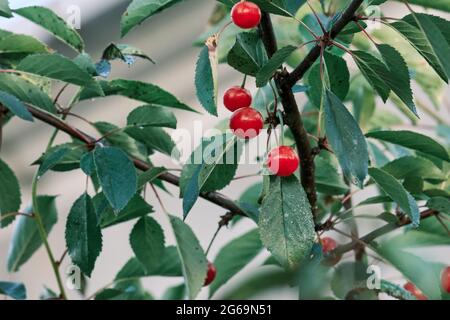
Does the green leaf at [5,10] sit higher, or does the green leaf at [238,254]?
the green leaf at [5,10]

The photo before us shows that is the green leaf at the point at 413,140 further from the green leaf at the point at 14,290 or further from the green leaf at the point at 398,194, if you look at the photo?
the green leaf at the point at 14,290

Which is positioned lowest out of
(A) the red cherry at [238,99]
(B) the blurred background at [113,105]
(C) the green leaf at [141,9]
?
(A) the red cherry at [238,99]

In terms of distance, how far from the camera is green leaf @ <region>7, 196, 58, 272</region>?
3.48ft

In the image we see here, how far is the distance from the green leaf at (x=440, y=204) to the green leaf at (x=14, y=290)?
0.43m

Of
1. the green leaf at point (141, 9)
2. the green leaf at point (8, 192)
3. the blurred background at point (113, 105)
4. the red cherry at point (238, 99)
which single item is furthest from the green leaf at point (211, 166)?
the blurred background at point (113, 105)

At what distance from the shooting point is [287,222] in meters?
0.71

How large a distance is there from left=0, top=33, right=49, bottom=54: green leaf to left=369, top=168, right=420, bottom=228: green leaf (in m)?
0.39

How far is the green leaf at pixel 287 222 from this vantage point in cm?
69

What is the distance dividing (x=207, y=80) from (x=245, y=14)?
→ 0.23ft

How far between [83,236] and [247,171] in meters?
1.63

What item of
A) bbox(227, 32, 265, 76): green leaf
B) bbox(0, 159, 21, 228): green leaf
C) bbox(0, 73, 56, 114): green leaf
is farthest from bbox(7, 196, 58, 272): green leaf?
bbox(227, 32, 265, 76): green leaf

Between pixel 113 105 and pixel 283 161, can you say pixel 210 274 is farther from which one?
pixel 113 105

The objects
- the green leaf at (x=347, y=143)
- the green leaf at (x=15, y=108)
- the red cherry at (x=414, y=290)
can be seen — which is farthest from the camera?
the red cherry at (x=414, y=290)

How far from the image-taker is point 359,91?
3.78 ft
